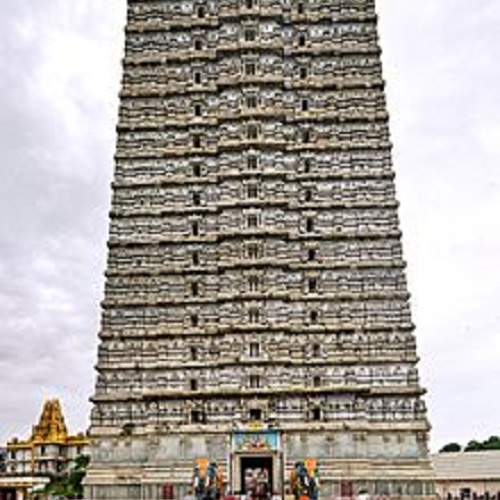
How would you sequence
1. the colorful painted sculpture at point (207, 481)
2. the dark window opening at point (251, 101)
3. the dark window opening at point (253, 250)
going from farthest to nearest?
the dark window opening at point (251, 101)
the dark window opening at point (253, 250)
the colorful painted sculpture at point (207, 481)

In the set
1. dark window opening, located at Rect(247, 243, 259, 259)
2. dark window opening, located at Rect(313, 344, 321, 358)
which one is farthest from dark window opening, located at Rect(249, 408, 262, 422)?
dark window opening, located at Rect(247, 243, 259, 259)

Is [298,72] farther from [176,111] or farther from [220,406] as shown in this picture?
[220,406]

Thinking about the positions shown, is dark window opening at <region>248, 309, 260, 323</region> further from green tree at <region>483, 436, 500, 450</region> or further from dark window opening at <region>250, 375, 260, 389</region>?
green tree at <region>483, 436, 500, 450</region>

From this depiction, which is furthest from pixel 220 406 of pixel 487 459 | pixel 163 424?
pixel 487 459

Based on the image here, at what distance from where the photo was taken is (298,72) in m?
56.5

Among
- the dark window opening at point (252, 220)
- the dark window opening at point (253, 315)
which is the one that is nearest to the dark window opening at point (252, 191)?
the dark window opening at point (252, 220)

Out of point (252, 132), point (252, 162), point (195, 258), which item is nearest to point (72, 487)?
point (195, 258)

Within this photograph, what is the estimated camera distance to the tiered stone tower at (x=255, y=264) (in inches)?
1874

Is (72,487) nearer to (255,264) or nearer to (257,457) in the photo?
(257,457)

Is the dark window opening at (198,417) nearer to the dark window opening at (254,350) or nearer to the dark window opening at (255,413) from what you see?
the dark window opening at (255,413)

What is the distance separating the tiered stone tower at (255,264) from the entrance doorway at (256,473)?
18 centimetres

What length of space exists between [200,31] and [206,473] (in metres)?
30.7

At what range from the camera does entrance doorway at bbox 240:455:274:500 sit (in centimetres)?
4688

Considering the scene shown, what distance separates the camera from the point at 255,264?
5091cm
